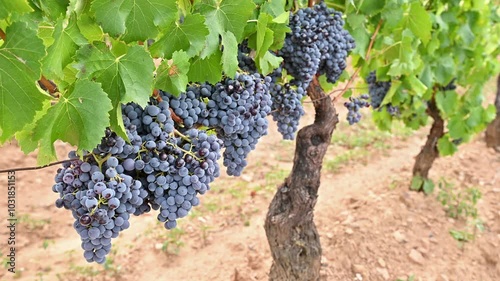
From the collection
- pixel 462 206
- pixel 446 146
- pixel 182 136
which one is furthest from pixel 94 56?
pixel 462 206

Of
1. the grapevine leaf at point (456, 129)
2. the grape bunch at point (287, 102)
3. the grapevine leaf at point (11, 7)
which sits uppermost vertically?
the grapevine leaf at point (11, 7)

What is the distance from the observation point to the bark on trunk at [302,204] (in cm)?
262

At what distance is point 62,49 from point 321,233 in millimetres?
3176

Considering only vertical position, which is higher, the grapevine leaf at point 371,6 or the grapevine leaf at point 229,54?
the grapevine leaf at point 371,6

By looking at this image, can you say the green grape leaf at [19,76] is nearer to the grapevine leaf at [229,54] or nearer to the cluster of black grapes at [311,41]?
the grapevine leaf at [229,54]

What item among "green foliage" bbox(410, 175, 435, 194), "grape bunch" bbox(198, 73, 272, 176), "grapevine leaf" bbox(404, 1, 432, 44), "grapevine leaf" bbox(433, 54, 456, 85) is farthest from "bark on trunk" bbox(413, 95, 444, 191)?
"grape bunch" bbox(198, 73, 272, 176)

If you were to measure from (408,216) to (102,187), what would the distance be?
359 centimetres

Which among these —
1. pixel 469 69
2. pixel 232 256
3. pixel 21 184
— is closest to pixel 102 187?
pixel 232 256

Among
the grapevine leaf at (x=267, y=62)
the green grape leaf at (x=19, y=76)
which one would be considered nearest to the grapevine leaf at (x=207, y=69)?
the grapevine leaf at (x=267, y=62)

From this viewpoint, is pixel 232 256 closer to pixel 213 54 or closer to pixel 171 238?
pixel 171 238

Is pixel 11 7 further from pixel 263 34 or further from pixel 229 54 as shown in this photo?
pixel 263 34

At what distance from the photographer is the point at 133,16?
134 cm

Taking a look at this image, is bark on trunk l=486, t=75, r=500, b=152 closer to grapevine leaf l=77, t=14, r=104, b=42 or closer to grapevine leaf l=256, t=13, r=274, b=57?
grapevine leaf l=256, t=13, r=274, b=57

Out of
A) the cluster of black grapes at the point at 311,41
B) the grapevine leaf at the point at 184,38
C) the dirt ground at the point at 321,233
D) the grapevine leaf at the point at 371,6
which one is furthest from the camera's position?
the dirt ground at the point at 321,233
